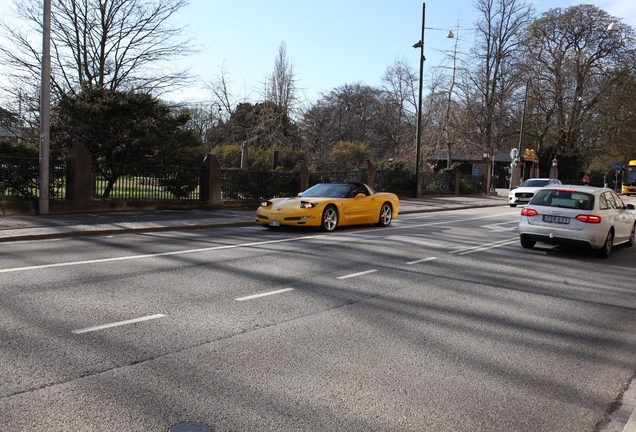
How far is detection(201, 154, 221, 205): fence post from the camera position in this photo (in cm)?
2036

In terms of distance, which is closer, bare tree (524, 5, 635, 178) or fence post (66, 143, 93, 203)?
fence post (66, 143, 93, 203)

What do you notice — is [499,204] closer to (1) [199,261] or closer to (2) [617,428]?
(1) [199,261]

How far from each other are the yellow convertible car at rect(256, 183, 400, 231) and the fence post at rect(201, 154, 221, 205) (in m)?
6.07

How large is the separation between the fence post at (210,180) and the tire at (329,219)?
728 centimetres

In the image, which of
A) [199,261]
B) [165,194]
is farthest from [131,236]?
[165,194]

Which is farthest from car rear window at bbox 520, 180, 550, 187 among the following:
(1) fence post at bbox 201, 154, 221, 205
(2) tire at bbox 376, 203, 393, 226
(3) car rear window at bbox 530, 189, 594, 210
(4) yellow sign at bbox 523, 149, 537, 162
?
(4) yellow sign at bbox 523, 149, 537, 162

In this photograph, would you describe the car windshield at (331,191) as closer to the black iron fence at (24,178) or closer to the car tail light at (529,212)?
the car tail light at (529,212)

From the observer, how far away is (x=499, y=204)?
3428 cm

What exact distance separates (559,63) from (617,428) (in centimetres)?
5325

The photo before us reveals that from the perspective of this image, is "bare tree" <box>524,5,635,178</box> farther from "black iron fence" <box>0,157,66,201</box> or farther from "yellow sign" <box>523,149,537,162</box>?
"black iron fence" <box>0,157,66,201</box>

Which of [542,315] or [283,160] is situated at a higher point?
[283,160]

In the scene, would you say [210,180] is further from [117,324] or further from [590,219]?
[117,324]

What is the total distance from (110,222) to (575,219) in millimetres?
11402

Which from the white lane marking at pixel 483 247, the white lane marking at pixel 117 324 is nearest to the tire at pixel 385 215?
the white lane marking at pixel 483 247
